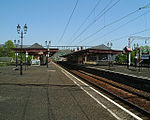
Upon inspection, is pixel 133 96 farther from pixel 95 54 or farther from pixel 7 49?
pixel 7 49

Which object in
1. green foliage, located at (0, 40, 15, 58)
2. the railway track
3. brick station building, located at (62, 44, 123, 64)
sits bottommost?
the railway track

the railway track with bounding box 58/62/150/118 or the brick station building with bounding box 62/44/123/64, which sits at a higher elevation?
the brick station building with bounding box 62/44/123/64

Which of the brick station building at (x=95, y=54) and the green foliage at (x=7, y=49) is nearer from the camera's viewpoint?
the brick station building at (x=95, y=54)

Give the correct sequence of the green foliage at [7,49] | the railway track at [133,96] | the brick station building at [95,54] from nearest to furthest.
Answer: the railway track at [133,96], the brick station building at [95,54], the green foliage at [7,49]

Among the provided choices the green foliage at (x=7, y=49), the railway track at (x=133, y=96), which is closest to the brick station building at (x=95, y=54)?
the railway track at (x=133, y=96)

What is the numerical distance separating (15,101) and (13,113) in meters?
1.85

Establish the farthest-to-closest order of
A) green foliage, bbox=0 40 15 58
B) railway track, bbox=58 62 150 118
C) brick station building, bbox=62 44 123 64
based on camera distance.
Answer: green foliage, bbox=0 40 15 58 → brick station building, bbox=62 44 123 64 → railway track, bbox=58 62 150 118

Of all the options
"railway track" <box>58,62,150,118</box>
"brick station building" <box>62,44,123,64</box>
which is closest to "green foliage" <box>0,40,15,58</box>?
"brick station building" <box>62,44,123,64</box>

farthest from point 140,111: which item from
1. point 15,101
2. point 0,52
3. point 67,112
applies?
point 0,52

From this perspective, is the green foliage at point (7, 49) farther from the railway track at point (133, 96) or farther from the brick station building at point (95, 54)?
the railway track at point (133, 96)

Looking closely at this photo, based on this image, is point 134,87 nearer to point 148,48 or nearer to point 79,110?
point 79,110

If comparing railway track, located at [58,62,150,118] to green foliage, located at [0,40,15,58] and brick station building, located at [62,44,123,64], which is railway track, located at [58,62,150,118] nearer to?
brick station building, located at [62,44,123,64]

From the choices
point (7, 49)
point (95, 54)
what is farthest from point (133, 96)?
point (7, 49)

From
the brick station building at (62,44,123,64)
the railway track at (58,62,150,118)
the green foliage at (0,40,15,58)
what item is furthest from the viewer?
the green foliage at (0,40,15,58)
